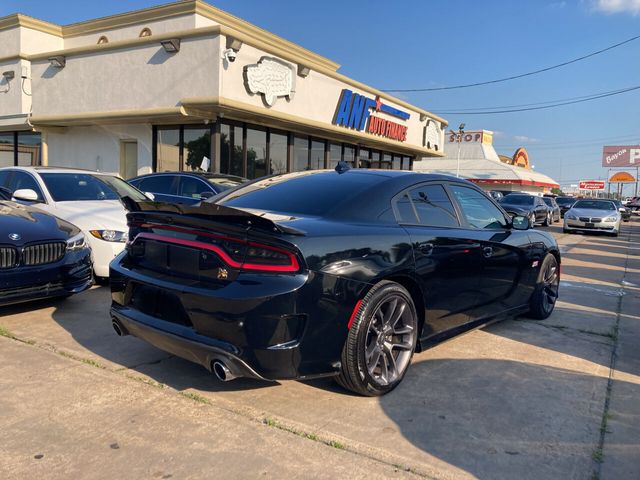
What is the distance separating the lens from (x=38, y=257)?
5016mm

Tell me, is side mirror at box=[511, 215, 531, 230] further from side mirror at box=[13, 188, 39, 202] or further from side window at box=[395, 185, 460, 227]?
side mirror at box=[13, 188, 39, 202]

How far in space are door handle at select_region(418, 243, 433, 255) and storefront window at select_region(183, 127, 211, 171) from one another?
11892mm

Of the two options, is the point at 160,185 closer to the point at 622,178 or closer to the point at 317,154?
the point at 317,154

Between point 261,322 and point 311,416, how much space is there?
735 mm

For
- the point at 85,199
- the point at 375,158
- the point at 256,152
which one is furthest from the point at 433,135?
the point at 85,199

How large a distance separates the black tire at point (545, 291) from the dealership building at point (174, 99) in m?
9.24

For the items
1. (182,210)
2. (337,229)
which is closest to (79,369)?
(182,210)

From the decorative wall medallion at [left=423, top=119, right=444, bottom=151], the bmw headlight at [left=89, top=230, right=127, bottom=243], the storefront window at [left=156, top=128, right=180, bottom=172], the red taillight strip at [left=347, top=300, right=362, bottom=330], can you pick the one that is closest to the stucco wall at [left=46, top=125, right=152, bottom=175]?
the storefront window at [left=156, top=128, right=180, bottom=172]

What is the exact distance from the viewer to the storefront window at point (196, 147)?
14.9 meters

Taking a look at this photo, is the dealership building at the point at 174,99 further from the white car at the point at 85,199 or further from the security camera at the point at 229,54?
the white car at the point at 85,199

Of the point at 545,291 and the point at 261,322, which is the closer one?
the point at 261,322

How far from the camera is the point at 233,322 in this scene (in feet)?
9.71

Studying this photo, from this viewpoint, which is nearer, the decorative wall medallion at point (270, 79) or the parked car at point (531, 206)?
the decorative wall medallion at point (270, 79)

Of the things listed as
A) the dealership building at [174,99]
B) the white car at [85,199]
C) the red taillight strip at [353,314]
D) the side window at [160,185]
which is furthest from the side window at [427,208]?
the dealership building at [174,99]
